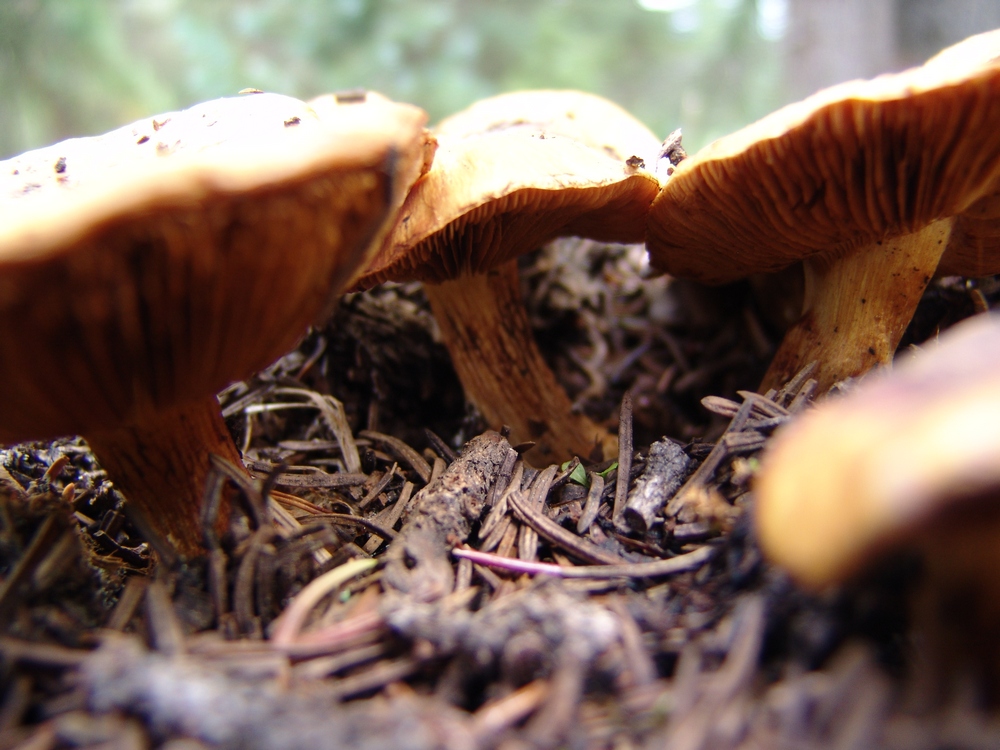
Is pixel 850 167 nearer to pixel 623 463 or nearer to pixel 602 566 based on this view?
pixel 623 463

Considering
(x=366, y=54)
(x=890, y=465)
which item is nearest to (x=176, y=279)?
(x=890, y=465)

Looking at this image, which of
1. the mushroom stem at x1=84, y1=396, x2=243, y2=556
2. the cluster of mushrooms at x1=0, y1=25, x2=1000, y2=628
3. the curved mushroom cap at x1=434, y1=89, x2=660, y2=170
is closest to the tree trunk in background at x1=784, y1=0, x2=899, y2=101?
the curved mushroom cap at x1=434, y1=89, x2=660, y2=170

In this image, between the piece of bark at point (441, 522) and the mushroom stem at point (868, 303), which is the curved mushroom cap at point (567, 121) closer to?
the mushroom stem at point (868, 303)

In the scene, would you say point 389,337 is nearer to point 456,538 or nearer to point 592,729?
point 456,538

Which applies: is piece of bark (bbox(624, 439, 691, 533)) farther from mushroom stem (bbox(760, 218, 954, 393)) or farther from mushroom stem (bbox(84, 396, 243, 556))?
mushroom stem (bbox(84, 396, 243, 556))

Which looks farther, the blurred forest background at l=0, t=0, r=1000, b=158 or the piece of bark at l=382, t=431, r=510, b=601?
the blurred forest background at l=0, t=0, r=1000, b=158

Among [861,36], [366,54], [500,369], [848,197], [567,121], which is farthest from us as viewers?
[366,54]
